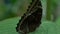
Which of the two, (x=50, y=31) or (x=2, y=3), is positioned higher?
(x=2, y=3)

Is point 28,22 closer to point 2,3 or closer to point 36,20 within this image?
point 36,20

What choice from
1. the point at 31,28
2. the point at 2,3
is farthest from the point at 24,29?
the point at 2,3

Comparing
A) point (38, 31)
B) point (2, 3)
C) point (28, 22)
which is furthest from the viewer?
point (2, 3)

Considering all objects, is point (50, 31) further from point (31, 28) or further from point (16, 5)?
point (16, 5)

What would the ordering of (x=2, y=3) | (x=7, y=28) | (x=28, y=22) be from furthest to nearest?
(x=2, y=3)
(x=7, y=28)
(x=28, y=22)

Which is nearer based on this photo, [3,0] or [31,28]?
[31,28]

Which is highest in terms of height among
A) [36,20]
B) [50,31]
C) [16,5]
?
[16,5]

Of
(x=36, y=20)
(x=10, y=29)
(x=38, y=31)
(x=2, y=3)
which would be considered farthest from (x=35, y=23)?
(x=2, y=3)
